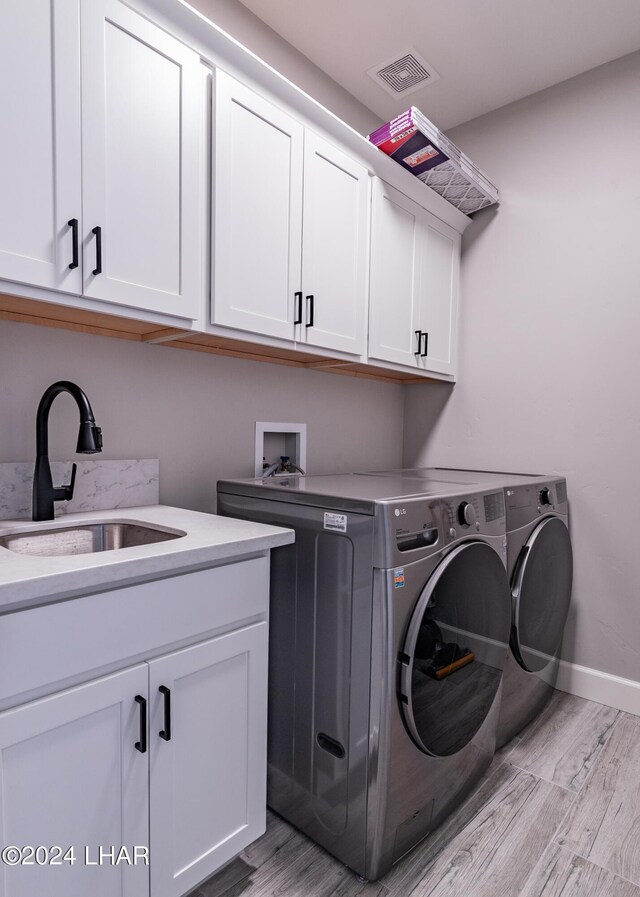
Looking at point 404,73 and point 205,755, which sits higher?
point 404,73

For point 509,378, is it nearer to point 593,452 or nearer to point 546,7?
point 593,452

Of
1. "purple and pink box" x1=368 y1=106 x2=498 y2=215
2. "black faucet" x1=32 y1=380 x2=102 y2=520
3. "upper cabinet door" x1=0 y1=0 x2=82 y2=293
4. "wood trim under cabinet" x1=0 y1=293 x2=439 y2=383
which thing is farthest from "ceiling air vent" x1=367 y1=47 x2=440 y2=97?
"black faucet" x1=32 y1=380 x2=102 y2=520

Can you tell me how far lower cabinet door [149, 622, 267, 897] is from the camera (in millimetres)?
1034

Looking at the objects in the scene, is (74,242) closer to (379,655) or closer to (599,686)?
(379,655)

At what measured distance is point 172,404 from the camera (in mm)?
1728

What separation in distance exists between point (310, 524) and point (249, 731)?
1.73 feet

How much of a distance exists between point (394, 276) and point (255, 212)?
0.78 meters

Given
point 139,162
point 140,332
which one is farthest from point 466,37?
point 140,332

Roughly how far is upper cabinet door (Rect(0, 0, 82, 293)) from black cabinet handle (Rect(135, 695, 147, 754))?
2.91 feet

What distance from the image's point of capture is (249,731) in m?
1.22

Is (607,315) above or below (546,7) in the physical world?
below

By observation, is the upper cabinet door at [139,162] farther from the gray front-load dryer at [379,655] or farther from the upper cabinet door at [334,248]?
the gray front-load dryer at [379,655]

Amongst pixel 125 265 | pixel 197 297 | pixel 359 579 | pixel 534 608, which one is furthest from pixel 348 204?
pixel 534 608

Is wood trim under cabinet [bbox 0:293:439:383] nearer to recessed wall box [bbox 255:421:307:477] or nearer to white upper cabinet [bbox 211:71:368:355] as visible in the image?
white upper cabinet [bbox 211:71:368:355]
